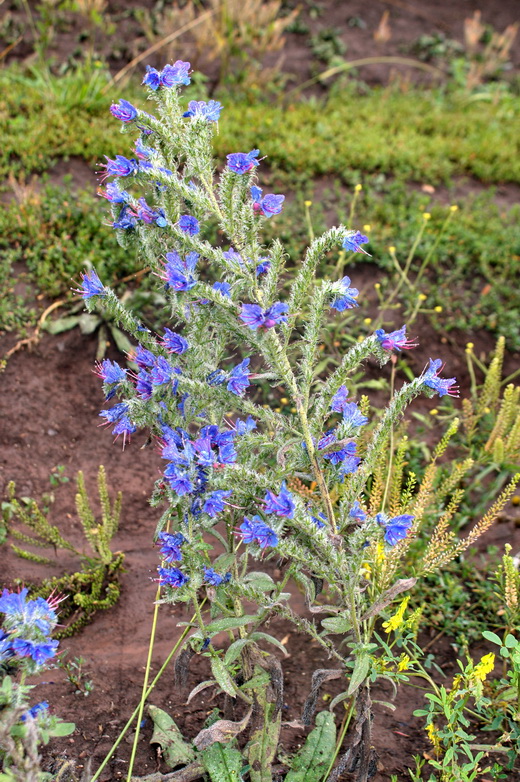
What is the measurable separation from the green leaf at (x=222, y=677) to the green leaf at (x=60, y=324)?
235 centimetres

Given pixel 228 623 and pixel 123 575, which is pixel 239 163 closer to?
pixel 228 623

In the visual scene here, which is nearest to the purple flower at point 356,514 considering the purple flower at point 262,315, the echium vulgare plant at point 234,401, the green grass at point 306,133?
the echium vulgare plant at point 234,401

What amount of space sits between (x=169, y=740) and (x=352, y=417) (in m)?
1.22

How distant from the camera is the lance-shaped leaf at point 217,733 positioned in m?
2.25

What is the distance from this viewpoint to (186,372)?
220cm

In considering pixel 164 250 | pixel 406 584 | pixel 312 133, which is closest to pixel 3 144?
pixel 312 133

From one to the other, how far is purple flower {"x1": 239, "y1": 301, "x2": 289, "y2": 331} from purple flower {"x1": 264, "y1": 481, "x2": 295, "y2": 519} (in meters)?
0.44

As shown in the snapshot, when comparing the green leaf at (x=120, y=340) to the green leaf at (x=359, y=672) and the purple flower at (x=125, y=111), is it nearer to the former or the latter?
the purple flower at (x=125, y=111)

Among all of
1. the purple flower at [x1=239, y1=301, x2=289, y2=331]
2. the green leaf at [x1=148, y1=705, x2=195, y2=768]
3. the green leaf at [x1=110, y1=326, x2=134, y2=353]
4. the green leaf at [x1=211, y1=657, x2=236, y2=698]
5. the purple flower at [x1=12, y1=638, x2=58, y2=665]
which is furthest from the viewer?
the green leaf at [x1=110, y1=326, x2=134, y2=353]

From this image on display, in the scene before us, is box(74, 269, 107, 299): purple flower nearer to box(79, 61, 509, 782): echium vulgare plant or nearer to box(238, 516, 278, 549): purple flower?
box(79, 61, 509, 782): echium vulgare plant

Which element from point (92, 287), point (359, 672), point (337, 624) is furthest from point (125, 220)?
point (359, 672)

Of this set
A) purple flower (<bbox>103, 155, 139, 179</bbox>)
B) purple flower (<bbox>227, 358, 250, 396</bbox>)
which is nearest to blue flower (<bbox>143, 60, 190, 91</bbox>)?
purple flower (<bbox>103, 155, 139, 179</bbox>)

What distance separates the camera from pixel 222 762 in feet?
7.66

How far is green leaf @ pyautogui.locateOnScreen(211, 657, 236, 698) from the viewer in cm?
217
